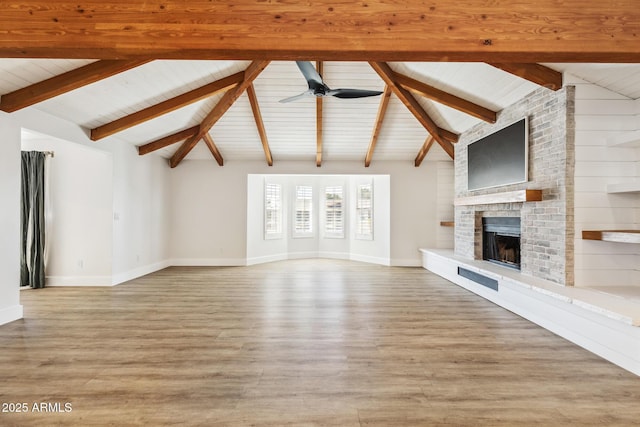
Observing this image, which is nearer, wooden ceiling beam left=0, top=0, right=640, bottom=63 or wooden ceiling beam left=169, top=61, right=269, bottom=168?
wooden ceiling beam left=0, top=0, right=640, bottom=63

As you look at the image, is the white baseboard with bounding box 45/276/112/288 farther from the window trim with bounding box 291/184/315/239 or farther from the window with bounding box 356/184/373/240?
the window with bounding box 356/184/373/240

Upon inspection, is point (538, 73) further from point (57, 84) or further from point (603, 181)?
point (57, 84)

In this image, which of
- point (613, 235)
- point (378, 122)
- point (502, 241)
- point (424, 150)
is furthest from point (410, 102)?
point (613, 235)

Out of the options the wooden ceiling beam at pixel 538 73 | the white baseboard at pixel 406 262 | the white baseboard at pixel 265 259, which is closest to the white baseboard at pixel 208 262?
the white baseboard at pixel 265 259

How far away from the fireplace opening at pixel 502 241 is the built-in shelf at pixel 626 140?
4.97 feet

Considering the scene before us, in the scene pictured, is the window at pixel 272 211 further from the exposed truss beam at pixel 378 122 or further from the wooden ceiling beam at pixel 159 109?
the wooden ceiling beam at pixel 159 109

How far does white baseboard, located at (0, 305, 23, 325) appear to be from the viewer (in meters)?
3.74

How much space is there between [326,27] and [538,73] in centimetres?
294

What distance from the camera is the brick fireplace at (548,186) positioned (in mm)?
3744

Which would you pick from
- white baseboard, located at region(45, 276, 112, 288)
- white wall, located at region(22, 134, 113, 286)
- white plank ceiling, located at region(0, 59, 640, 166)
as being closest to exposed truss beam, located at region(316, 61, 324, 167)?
white plank ceiling, located at region(0, 59, 640, 166)

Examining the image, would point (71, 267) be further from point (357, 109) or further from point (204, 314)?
point (357, 109)

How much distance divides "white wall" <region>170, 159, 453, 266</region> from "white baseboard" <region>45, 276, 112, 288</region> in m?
2.23

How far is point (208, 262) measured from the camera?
8.03 metres

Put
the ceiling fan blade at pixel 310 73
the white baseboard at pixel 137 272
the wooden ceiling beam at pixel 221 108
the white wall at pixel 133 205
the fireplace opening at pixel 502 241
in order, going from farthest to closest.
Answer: the white baseboard at pixel 137 272
the white wall at pixel 133 205
the fireplace opening at pixel 502 241
the wooden ceiling beam at pixel 221 108
the ceiling fan blade at pixel 310 73
